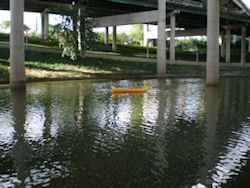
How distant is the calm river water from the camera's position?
707cm

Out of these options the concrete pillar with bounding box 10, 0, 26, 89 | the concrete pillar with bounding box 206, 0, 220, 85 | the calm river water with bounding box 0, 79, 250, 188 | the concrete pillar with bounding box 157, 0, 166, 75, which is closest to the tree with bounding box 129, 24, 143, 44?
the concrete pillar with bounding box 157, 0, 166, 75

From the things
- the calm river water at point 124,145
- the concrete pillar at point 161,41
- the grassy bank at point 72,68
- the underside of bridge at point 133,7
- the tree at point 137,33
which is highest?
the tree at point 137,33

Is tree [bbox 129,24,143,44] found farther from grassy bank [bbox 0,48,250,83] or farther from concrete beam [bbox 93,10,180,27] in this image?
grassy bank [bbox 0,48,250,83]

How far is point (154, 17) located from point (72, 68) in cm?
1418

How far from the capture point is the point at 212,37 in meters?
27.7

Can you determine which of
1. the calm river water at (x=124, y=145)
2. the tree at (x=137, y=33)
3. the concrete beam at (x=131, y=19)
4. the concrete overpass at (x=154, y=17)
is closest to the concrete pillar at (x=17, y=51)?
the concrete overpass at (x=154, y=17)

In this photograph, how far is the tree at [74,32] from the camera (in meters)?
38.6

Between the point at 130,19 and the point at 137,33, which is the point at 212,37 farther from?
the point at 137,33

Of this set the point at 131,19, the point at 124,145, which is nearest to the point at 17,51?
the point at 124,145

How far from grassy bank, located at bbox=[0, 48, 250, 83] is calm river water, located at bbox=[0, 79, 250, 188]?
14578 mm

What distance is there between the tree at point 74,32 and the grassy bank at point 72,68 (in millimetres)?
1542

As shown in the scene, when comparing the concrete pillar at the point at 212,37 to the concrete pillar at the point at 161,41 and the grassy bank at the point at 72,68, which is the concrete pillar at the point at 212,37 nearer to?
the grassy bank at the point at 72,68

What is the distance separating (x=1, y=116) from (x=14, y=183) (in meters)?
7.87

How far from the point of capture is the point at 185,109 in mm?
15773
